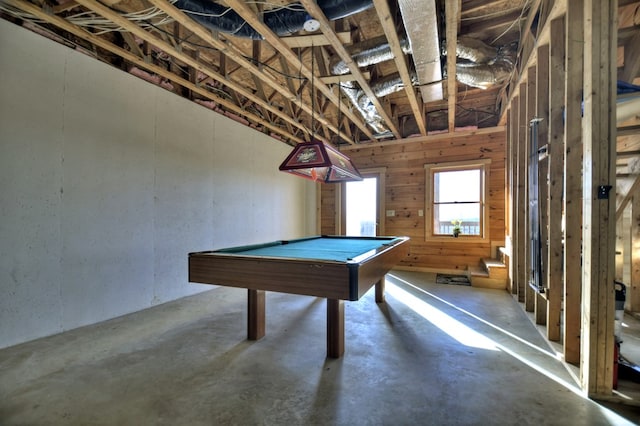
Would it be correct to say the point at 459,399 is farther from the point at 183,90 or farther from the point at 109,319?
the point at 183,90

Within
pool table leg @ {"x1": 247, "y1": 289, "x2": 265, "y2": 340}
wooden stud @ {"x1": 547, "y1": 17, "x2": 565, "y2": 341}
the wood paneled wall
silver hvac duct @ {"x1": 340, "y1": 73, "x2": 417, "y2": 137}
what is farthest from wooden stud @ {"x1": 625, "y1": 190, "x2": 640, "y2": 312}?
pool table leg @ {"x1": 247, "y1": 289, "x2": 265, "y2": 340}

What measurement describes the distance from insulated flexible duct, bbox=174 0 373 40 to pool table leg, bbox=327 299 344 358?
7.89 feet

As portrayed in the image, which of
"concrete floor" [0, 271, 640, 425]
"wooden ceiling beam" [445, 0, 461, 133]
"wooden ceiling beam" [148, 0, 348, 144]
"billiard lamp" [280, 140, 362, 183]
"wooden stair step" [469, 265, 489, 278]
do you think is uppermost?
"wooden ceiling beam" [148, 0, 348, 144]

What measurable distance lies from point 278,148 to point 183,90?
2243 millimetres

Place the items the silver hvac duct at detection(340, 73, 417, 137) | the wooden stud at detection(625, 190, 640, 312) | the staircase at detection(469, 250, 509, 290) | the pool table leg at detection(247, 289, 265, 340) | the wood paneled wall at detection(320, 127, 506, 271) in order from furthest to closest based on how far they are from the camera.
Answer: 1. the wood paneled wall at detection(320, 127, 506, 271)
2. the staircase at detection(469, 250, 509, 290)
3. the silver hvac duct at detection(340, 73, 417, 137)
4. the wooden stud at detection(625, 190, 640, 312)
5. the pool table leg at detection(247, 289, 265, 340)

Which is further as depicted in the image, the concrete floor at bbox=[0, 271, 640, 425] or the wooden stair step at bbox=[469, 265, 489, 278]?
the wooden stair step at bbox=[469, 265, 489, 278]

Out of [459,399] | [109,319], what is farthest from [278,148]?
[459,399]

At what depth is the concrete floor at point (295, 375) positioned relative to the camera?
160 centimetres

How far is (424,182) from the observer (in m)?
5.84

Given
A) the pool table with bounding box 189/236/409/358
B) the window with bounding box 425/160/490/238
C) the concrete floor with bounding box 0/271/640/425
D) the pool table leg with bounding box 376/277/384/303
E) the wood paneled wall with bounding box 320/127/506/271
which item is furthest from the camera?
the window with bounding box 425/160/490/238

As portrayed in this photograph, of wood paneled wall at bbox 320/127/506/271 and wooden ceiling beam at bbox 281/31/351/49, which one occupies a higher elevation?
wooden ceiling beam at bbox 281/31/351/49

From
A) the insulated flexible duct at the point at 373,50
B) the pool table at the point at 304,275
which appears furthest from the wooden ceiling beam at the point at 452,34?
the pool table at the point at 304,275

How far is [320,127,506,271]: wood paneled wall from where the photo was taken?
5.25 m

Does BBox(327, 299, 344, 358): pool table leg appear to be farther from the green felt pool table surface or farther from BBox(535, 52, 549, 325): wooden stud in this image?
BBox(535, 52, 549, 325): wooden stud
